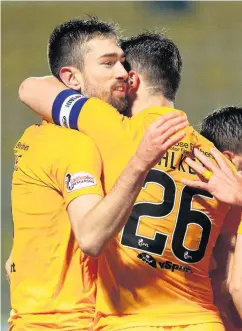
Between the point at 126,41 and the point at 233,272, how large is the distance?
3.67 ft

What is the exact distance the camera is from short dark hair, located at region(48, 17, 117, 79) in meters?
3.52

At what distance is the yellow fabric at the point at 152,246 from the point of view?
3.10m

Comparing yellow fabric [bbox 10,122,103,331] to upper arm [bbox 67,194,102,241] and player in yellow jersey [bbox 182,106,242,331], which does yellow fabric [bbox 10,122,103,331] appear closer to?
upper arm [bbox 67,194,102,241]

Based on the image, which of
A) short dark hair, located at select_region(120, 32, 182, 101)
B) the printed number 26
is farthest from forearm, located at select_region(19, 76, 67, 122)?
the printed number 26

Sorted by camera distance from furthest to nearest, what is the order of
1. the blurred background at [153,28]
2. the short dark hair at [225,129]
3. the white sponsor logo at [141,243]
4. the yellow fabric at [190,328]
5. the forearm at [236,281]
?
the blurred background at [153,28] < the short dark hair at [225,129] < the forearm at [236,281] < the white sponsor logo at [141,243] < the yellow fabric at [190,328]

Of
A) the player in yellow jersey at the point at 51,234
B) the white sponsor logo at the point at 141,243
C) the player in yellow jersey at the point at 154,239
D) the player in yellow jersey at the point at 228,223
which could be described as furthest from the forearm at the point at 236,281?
the player in yellow jersey at the point at 51,234

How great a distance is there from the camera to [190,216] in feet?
10.6

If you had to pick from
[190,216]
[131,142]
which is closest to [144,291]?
[190,216]

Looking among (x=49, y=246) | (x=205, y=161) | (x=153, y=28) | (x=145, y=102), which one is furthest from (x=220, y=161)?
(x=153, y=28)

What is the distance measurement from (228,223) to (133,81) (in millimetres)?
718

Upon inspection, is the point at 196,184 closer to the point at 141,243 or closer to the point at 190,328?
the point at 141,243

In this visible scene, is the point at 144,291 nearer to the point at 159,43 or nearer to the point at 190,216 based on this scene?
the point at 190,216

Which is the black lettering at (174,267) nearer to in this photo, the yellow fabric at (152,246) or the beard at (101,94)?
Result: the yellow fabric at (152,246)

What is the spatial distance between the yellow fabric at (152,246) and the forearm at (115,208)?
38 centimetres
